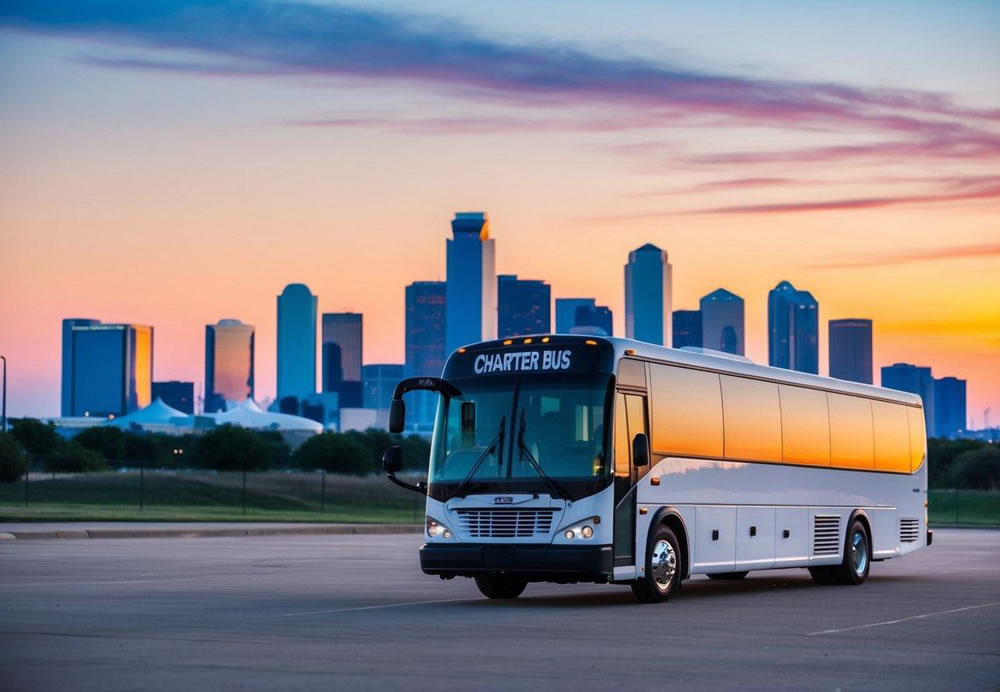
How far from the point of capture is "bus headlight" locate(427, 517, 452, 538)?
20094 mm

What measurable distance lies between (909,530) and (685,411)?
9.01 metres

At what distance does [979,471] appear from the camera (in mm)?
108062

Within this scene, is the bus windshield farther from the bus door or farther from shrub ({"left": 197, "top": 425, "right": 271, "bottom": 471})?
shrub ({"left": 197, "top": 425, "right": 271, "bottom": 471})

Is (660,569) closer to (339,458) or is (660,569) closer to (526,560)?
(526,560)

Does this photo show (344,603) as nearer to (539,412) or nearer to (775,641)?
(539,412)

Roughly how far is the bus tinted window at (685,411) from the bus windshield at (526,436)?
1.22 meters

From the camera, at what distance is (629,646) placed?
1477cm

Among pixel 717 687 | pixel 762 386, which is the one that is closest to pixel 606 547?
pixel 762 386

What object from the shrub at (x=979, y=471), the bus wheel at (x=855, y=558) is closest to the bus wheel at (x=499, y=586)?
the bus wheel at (x=855, y=558)

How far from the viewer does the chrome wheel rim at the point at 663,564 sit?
20.2 m

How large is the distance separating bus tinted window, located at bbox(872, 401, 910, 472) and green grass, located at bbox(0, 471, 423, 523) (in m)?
28.2

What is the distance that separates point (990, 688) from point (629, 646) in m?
3.55

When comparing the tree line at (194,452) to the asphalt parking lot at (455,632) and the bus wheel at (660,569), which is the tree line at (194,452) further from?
the bus wheel at (660,569)

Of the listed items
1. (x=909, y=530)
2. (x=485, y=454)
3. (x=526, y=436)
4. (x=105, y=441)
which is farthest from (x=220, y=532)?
(x=105, y=441)
